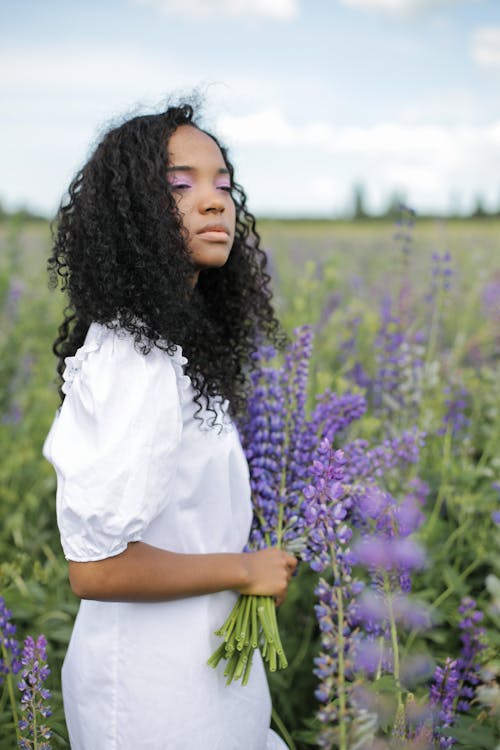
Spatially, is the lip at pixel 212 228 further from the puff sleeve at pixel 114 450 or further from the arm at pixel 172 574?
the arm at pixel 172 574

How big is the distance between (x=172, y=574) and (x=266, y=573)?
0.20 meters

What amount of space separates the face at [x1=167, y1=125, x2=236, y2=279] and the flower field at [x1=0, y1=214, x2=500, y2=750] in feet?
1.05

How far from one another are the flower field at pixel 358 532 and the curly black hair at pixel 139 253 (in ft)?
0.68

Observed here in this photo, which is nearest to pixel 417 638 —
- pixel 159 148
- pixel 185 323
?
pixel 185 323

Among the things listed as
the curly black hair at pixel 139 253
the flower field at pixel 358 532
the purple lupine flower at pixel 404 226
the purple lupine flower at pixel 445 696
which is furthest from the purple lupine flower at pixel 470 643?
the purple lupine flower at pixel 404 226

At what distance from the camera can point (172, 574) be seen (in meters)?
1.23

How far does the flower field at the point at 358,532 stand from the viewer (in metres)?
1.19

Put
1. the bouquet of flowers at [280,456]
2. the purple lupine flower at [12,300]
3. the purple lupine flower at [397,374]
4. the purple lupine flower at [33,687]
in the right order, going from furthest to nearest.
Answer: the purple lupine flower at [12,300], the purple lupine flower at [397,374], the bouquet of flowers at [280,456], the purple lupine flower at [33,687]

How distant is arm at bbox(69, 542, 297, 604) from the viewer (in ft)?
3.84

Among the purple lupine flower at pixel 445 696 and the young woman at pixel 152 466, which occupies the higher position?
the young woman at pixel 152 466

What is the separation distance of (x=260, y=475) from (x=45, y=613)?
0.88 metres

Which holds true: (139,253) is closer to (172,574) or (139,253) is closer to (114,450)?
(114,450)

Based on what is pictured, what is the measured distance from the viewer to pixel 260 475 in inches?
59.9

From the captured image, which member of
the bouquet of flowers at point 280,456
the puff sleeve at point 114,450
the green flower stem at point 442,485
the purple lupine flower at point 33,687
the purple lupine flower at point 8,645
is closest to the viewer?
the puff sleeve at point 114,450
